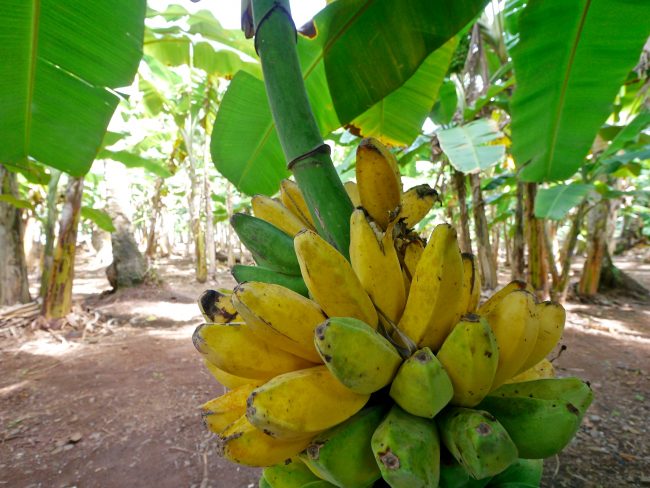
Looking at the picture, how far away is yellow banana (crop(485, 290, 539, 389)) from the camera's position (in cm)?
61

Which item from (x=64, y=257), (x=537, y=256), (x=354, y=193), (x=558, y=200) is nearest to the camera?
(x=354, y=193)

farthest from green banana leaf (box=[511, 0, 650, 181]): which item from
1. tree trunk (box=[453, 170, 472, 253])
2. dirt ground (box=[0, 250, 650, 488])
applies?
tree trunk (box=[453, 170, 472, 253])

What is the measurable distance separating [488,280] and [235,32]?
3.75 metres

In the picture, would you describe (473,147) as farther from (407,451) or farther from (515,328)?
(407,451)

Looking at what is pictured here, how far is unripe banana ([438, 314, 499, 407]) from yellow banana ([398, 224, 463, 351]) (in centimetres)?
5

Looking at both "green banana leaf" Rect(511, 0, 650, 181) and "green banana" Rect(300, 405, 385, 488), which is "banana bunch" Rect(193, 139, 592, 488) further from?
"green banana leaf" Rect(511, 0, 650, 181)

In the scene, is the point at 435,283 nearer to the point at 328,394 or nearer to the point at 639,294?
the point at 328,394

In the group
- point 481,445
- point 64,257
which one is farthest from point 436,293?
point 64,257

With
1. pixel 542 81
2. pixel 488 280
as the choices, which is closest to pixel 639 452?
pixel 542 81

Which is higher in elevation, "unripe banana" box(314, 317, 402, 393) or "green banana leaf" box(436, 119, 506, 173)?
"green banana leaf" box(436, 119, 506, 173)

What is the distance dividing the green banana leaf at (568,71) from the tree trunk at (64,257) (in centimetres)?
455

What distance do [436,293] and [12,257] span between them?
20.2 ft

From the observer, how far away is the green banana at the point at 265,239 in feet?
2.42

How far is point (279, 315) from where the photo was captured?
0.59 m
